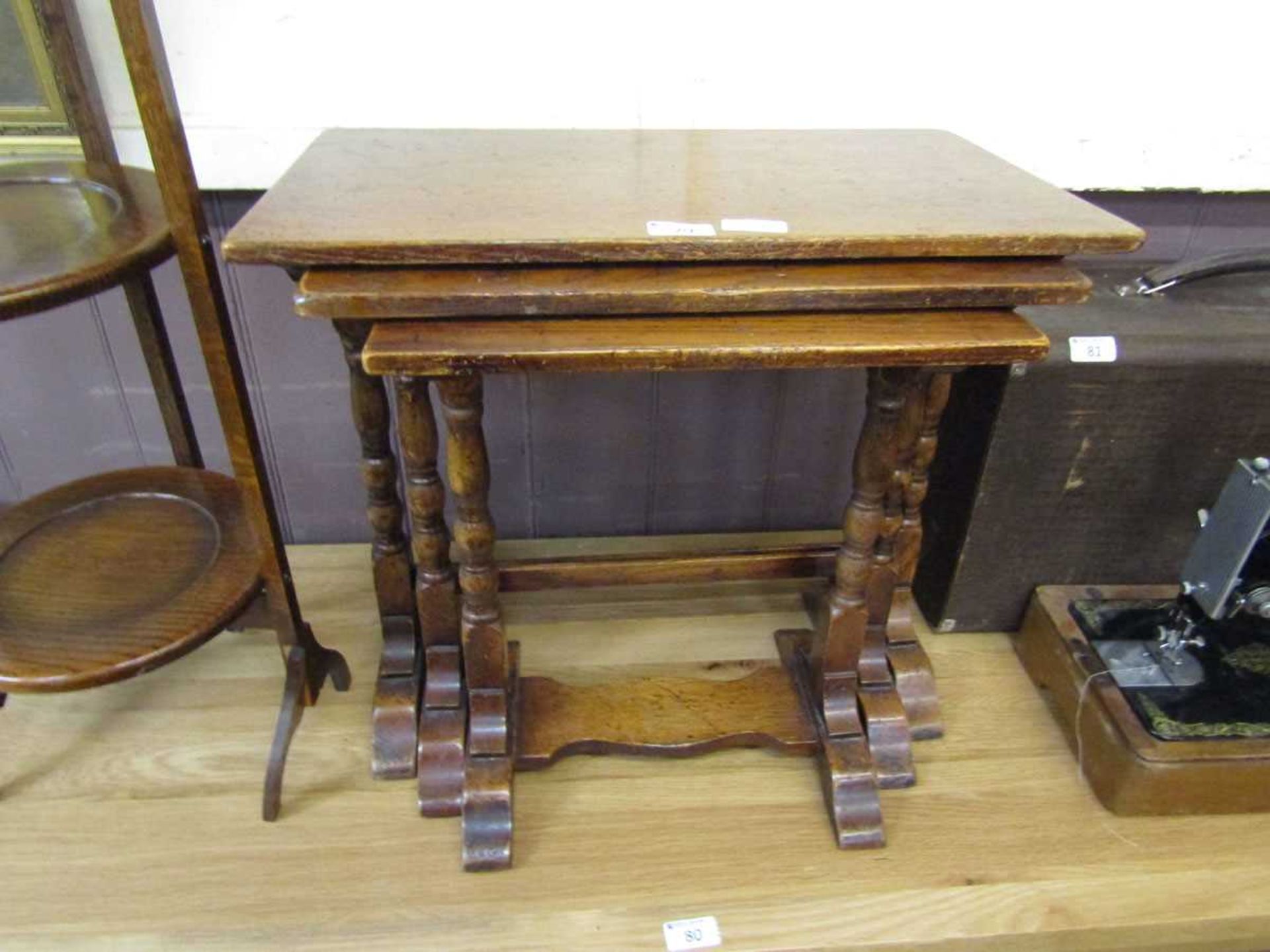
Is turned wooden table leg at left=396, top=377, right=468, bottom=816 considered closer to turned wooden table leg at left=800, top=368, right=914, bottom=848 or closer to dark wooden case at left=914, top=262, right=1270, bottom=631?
turned wooden table leg at left=800, top=368, right=914, bottom=848

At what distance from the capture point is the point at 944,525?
1267mm

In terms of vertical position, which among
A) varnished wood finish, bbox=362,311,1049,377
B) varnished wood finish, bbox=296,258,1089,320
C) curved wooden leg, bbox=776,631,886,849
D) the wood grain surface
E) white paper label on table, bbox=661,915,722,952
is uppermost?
varnished wood finish, bbox=296,258,1089,320

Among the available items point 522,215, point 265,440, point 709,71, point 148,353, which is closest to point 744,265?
point 522,215

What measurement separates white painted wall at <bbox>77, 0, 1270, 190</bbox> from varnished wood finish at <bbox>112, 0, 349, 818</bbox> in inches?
12.7

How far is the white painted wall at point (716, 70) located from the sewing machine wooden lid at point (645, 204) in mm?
102

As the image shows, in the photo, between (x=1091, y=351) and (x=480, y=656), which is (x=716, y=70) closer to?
(x=1091, y=351)

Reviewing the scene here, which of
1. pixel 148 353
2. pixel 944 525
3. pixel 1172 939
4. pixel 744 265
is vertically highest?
pixel 744 265

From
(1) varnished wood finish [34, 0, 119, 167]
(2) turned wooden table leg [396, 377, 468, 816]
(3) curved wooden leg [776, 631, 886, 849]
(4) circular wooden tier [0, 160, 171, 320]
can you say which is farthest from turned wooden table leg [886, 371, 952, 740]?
(1) varnished wood finish [34, 0, 119, 167]

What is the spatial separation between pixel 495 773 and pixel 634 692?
Result: 0.69ft

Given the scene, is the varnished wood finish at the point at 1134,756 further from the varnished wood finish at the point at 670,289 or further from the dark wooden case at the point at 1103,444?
the varnished wood finish at the point at 670,289

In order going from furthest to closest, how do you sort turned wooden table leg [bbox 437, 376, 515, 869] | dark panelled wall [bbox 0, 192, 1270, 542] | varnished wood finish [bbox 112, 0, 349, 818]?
dark panelled wall [bbox 0, 192, 1270, 542] → turned wooden table leg [bbox 437, 376, 515, 869] → varnished wood finish [bbox 112, 0, 349, 818]

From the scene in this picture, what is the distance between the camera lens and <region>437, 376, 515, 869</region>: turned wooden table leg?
0.89 metres

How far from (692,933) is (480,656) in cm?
37

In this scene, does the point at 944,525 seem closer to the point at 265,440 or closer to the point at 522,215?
the point at 522,215
